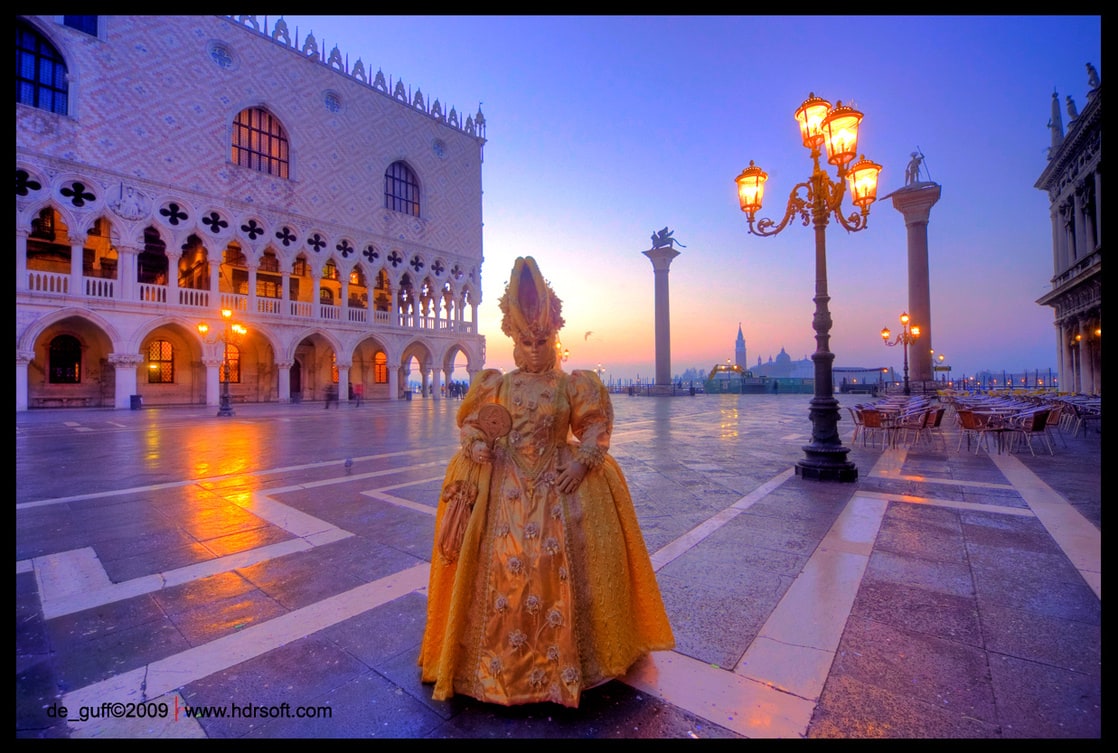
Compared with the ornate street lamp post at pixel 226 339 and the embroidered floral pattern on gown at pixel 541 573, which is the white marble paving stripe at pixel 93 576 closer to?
the embroidered floral pattern on gown at pixel 541 573

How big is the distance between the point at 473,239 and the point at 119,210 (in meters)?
20.3

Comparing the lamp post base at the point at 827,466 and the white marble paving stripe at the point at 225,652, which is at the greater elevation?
the lamp post base at the point at 827,466

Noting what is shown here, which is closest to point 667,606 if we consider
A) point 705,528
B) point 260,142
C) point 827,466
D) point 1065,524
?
point 705,528

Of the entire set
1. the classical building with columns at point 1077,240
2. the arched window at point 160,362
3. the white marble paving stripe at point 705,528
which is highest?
the classical building with columns at point 1077,240

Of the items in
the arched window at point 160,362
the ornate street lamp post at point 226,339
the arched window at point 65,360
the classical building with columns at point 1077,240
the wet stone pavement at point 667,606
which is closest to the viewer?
the wet stone pavement at point 667,606

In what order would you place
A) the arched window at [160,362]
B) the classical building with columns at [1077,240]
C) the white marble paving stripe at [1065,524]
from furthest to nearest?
the arched window at [160,362]
the classical building with columns at [1077,240]
the white marble paving stripe at [1065,524]

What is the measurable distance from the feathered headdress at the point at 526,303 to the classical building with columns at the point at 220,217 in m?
19.5

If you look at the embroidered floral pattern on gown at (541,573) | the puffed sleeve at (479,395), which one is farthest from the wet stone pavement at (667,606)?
the puffed sleeve at (479,395)

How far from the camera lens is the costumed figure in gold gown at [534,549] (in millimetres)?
2027

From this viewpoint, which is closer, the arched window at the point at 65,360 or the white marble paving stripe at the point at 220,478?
the white marble paving stripe at the point at 220,478

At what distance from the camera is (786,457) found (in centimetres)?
842

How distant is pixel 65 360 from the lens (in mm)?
22500

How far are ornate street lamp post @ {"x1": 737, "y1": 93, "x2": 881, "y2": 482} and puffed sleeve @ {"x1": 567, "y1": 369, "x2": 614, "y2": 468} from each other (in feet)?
17.4
